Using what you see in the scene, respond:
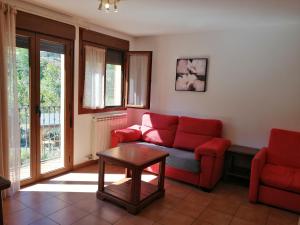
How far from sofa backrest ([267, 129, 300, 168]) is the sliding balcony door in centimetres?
299

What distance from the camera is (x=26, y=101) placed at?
303cm

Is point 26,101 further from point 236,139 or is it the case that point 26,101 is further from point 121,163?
point 236,139

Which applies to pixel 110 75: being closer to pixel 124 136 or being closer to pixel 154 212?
pixel 124 136

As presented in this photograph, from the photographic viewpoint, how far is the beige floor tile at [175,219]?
245cm

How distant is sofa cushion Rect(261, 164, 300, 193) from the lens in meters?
2.68

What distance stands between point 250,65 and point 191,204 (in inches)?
88.5

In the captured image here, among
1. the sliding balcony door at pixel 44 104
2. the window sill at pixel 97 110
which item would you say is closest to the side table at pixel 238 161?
the window sill at pixel 97 110

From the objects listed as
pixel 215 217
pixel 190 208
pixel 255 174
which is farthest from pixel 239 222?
pixel 255 174

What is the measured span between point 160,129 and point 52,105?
1.80 metres

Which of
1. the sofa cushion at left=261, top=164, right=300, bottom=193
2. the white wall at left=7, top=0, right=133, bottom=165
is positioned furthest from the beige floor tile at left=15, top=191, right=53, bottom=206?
the sofa cushion at left=261, top=164, right=300, bottom=193

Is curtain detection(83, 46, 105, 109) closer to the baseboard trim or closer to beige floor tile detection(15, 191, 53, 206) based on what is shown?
the baseboard trim

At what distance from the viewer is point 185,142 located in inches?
148

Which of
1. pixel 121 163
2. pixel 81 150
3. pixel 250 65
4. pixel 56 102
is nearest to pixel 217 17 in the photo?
pixel 250 65

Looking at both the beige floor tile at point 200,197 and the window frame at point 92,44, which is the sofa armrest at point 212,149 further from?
the window frame at point 92,44
